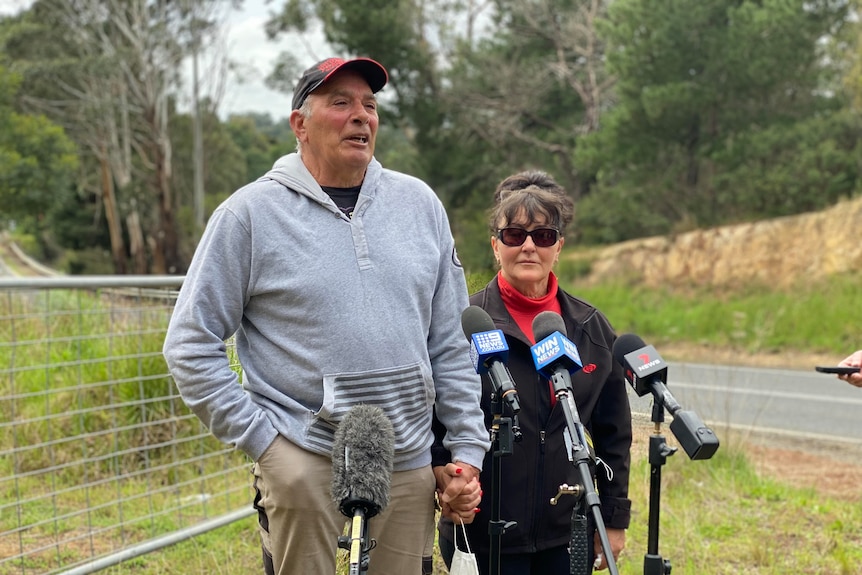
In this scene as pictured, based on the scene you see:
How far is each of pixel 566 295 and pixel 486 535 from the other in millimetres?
914

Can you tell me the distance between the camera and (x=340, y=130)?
2.78m

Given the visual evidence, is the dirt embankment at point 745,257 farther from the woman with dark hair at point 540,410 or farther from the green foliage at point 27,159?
the green foliage at point 27,159

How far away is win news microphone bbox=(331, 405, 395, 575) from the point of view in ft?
7.38

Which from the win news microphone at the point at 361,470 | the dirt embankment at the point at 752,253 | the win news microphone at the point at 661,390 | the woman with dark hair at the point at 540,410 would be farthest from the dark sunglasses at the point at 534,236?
the dirt embankment at the point at 752,253

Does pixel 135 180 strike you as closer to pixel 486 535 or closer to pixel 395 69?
pixel 395 69

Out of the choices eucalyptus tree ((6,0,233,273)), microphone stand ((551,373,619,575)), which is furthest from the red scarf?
eucalyptus tree ((6,0,233,273))

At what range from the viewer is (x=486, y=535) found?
10.3 feet

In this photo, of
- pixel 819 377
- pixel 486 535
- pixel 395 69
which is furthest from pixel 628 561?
pixel 395 69

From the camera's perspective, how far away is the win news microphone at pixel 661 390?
221 centimetres

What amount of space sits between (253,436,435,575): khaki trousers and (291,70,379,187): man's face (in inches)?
33.5

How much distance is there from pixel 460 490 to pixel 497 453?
271 mm

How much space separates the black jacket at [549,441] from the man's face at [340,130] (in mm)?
748

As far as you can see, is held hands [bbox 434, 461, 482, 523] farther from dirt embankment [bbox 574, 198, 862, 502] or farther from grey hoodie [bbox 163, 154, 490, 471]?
dirt embankment [bbox 574, 198, 862, 502]

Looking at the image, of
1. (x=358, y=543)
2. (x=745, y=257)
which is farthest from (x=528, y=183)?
(x=745, y=257)
